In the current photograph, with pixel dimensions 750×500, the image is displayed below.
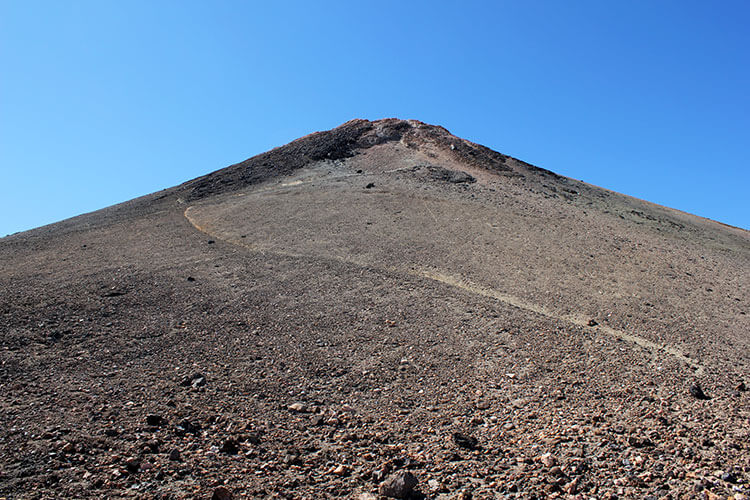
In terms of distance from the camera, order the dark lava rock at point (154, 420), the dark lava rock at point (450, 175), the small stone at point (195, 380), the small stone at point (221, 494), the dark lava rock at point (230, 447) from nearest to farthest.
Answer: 1. the small stone at point (221, 494)
2. the dark lava rock at point (230, 447)
3. the dark lava rock at point (154, 420)
4. the small stone at point (195, 380)
5. the dark lava rock at point (450, 175)

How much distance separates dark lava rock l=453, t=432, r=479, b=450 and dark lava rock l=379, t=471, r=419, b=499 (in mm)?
831

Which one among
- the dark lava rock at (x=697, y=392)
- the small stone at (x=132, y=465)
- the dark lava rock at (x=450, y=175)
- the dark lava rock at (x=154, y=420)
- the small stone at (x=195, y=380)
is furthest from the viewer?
the dark lava rock at (x=450, y=175)

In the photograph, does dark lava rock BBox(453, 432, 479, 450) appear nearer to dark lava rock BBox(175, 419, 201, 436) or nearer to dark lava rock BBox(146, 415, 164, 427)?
dark lava rock BBox(175, 419, 201, 436)

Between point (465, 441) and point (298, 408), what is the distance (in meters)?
1.77

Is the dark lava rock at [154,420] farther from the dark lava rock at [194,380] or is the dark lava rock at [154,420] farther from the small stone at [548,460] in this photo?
the small stone at [548,460]

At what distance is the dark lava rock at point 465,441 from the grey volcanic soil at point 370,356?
25mm

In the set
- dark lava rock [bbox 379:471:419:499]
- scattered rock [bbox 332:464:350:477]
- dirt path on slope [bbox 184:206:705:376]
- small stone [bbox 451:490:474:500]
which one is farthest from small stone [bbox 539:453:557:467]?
dirt path on slope [bbox 184:206:705:376]

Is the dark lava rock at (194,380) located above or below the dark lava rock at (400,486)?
above

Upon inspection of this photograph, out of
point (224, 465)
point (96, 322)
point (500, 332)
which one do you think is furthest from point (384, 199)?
point (224, 465)

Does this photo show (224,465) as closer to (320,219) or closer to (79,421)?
(79,421)

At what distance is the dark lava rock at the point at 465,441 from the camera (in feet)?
14.7

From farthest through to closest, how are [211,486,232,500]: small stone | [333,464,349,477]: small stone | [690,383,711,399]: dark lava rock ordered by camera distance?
[690,383,711,399]: dark lava rock → [333,464,349,477]: small stone → [211,486,232,500]: small stone

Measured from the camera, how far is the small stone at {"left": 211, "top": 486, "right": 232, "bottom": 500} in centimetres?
364

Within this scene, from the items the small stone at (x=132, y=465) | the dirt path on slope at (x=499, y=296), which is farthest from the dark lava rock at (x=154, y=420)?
the dirt path on slope at (x=499, y=296)
